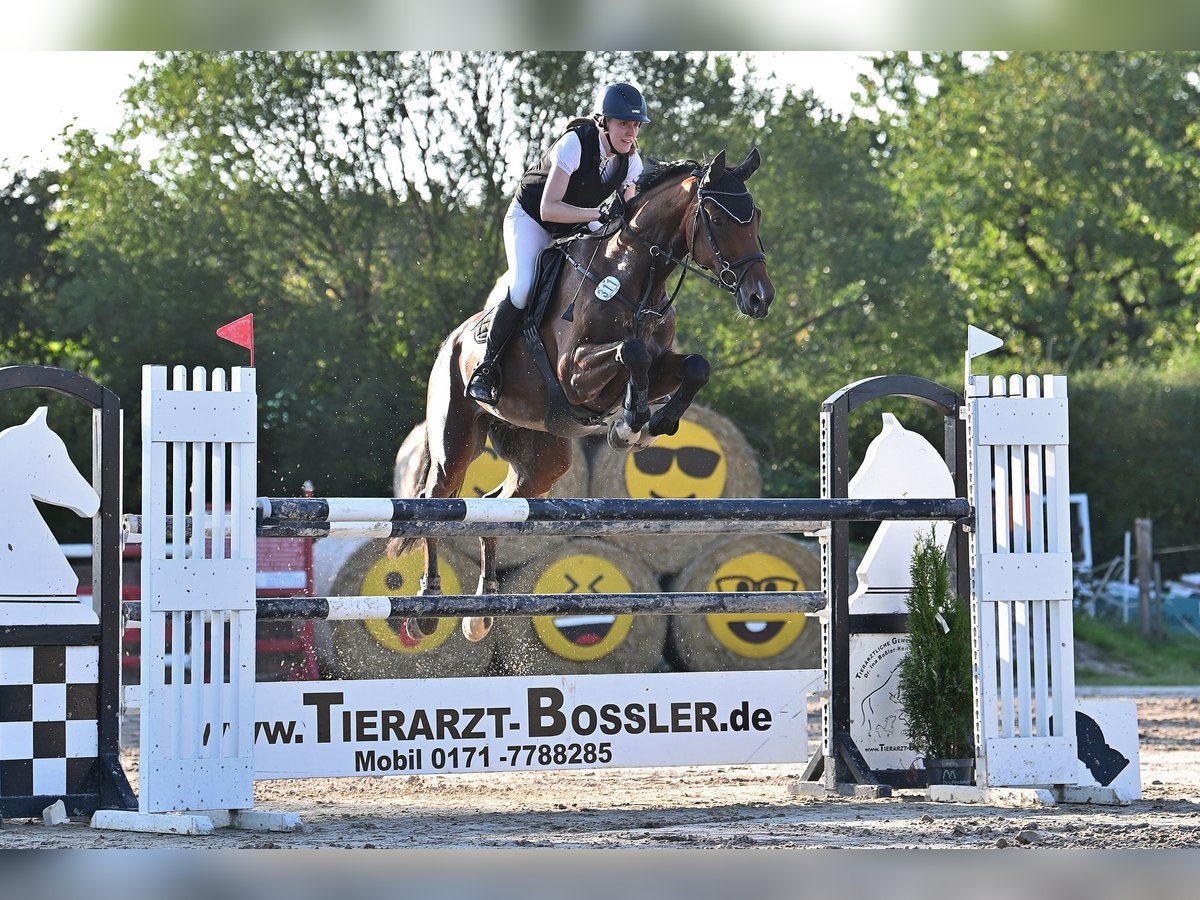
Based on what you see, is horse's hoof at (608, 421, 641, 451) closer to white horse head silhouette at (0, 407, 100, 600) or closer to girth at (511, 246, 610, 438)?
girth at (511, 246, 610, 438)

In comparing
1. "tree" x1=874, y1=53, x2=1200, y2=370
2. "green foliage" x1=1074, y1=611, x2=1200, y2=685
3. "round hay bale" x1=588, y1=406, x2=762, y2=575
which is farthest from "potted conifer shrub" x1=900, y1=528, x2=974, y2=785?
"tree" x1=874, y1=53, x2=1200, y2=370

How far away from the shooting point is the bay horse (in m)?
4.53

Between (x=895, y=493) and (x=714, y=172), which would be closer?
(x=714, y=172)

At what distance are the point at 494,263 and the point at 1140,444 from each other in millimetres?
5447

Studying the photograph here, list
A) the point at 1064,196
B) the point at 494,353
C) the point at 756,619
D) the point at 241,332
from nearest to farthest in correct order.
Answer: the point at 241,332
the point at 494,353
the point at 756,619
the point at 1064,196

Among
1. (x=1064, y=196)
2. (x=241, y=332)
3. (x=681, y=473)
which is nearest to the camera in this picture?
(x=241, y=332)

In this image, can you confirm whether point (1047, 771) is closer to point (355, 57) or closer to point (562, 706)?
point (562, 706)

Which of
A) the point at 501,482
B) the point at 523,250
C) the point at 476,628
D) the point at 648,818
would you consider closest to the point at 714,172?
the point at 523,250

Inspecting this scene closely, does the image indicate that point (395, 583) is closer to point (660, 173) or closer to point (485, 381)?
point (485, 381)

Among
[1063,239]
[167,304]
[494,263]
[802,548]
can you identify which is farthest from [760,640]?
[1063,239]

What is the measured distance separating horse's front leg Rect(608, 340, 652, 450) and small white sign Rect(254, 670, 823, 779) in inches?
28.4

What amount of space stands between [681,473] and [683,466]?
45 mm

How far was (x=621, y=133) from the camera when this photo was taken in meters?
4.75

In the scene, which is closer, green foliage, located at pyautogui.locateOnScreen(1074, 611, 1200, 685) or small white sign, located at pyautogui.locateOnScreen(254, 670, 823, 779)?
small white sign, located at pyautogui.locateOnScreen(254, 670, 823, 779)
